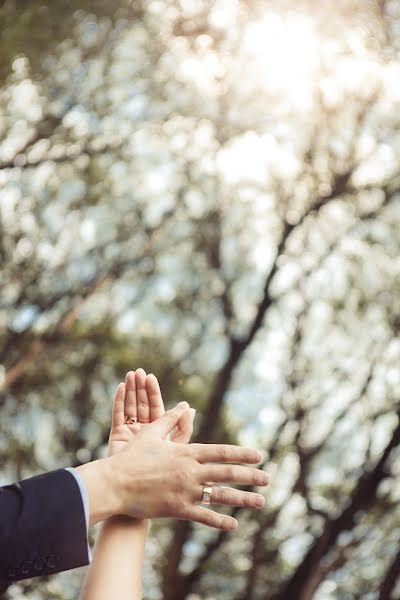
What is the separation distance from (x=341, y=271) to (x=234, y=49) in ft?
10.3

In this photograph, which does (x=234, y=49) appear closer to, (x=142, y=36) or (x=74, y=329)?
(x=142, y=36)

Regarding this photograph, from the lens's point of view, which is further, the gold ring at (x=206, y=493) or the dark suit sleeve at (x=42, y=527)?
the gold ring at (x=206, y=493)

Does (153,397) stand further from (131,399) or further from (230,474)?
(230,474)

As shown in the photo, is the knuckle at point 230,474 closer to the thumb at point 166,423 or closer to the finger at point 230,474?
the finger at point 230,474

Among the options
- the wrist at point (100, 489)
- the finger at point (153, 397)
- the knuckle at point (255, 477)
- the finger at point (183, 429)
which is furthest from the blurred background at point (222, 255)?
Result: the wrist at point (100, 489)

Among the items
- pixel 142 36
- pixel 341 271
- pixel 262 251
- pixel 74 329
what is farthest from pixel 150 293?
pixel 142 36

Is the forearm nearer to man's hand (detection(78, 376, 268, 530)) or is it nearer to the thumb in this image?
man's hand (detection(78, 376, 268, 530))

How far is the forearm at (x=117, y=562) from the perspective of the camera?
115 cm

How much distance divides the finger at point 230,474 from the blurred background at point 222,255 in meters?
5.94

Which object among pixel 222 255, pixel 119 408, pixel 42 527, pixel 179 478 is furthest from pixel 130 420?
pixel 222 255

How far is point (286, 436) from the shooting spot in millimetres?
7855

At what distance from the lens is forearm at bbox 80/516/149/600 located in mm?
1149

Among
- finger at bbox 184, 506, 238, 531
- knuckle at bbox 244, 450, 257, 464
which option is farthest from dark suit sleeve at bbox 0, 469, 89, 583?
knuckle at bbox 244, 450, 257, 464

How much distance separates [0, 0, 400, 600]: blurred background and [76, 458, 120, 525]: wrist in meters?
6.08
